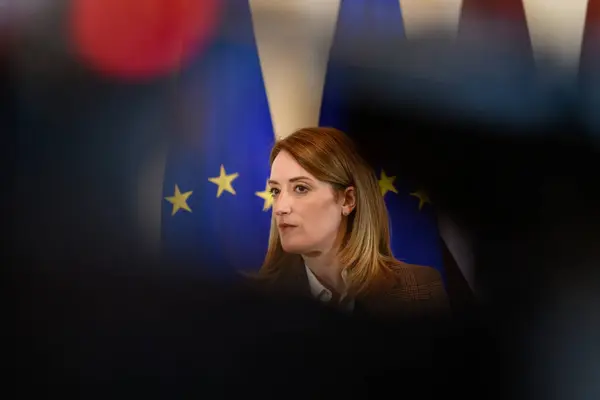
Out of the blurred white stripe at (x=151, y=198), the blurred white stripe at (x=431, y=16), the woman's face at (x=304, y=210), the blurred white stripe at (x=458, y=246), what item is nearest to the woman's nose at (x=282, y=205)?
the woman's face at (x=304, y=210)

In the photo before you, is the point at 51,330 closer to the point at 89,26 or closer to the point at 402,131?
the point at 89,26

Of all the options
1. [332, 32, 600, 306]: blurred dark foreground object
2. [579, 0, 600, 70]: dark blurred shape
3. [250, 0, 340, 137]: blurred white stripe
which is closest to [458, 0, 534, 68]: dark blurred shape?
[332, 32, 600, 306]: blurred dark foreground object

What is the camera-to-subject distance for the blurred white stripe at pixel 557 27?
6.98ft

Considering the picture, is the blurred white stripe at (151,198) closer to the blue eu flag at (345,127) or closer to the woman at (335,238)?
the woman at (335,238)

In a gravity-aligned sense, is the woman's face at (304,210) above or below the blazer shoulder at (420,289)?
above

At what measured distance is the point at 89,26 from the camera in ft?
6.83

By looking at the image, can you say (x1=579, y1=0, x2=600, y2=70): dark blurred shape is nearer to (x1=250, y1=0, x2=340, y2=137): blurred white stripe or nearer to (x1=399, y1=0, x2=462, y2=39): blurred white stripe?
(x1=399, y1=0, x2=462, y2=39): blurred white stripe

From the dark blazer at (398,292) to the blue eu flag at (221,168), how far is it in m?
0.13

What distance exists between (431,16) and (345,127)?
0.54m

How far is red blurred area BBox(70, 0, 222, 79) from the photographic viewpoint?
2076 mm

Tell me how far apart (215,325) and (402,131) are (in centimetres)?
99

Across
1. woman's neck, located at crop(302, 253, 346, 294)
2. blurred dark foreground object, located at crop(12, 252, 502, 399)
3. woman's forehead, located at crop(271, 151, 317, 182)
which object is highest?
woman's forehead, located at crop(271, 151, 317, 182)

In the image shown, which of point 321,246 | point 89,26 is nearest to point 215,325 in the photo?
point 321,246

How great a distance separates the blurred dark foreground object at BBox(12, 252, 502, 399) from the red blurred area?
0.73 metres
